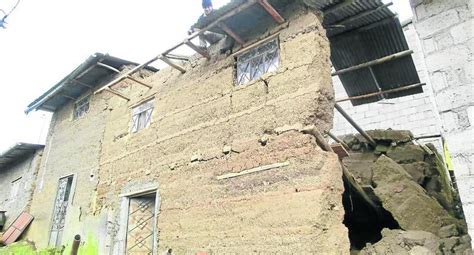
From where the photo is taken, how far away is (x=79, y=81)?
939 centimetres

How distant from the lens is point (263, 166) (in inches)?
180

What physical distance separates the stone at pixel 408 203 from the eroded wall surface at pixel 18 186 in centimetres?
937

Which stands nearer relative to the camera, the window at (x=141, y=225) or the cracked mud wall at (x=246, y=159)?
the cracked mud wall at (x=246, y=159)

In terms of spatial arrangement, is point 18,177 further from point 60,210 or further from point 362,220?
point 362,220

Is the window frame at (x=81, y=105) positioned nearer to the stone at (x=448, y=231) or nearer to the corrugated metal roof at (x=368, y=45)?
the corrugated metal roof at (x=368, y=45)

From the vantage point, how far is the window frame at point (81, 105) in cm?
948

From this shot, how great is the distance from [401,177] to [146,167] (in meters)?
4.31

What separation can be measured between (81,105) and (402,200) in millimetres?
8305

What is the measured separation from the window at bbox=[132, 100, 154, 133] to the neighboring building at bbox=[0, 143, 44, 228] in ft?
15.4

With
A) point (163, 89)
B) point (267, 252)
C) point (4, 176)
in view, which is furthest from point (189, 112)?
point (4, 176)

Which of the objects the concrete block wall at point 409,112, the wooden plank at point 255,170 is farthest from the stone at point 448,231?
the concrete block wall at point 409,112

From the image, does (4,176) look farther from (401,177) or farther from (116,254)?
(401,177)

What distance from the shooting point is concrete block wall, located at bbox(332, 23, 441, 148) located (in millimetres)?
8664

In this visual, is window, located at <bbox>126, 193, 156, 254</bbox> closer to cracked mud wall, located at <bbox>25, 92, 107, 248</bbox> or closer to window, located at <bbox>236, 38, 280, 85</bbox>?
cracked mud wall, located at <bbox>25, 92, 107, 248</bbox>
